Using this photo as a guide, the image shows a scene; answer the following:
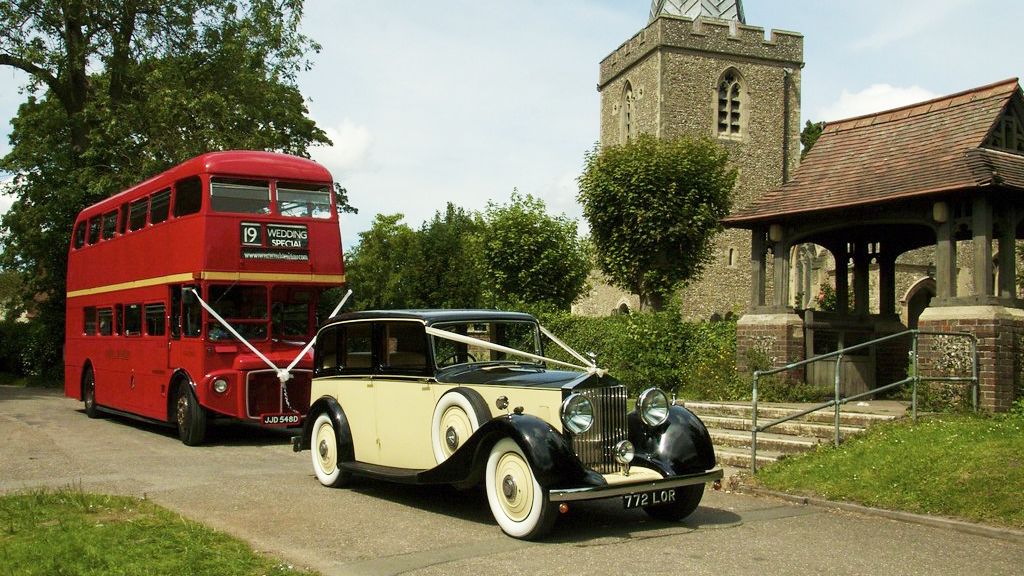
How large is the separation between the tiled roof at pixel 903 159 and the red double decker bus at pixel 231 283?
24.0 feet

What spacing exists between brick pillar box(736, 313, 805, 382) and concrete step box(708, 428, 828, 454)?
3467 mm

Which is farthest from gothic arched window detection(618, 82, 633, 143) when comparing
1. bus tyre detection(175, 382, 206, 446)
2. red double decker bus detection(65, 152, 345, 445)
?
bus tyre detection(175, 382, 206, 446)

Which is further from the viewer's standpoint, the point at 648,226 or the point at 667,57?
the point at 667,57

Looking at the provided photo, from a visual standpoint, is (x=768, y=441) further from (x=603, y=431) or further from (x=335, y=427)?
(x=335, y=427)

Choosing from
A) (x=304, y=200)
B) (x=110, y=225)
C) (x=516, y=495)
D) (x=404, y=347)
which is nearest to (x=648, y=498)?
(x=516, y=495)

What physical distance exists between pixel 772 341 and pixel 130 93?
66.2 feet

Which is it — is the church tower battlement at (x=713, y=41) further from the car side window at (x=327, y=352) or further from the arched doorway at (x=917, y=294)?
the car side window at (x=327, y=352)

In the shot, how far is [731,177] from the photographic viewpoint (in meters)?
35.4

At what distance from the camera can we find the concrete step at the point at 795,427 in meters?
11.1

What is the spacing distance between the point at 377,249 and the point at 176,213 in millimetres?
44842

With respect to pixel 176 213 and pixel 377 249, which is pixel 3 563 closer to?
pixel 176 213

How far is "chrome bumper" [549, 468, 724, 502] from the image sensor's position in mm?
6844

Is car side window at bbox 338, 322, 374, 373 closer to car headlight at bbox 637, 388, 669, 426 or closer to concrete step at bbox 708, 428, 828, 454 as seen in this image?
car headlight at bbox 637, 388, 669, 426

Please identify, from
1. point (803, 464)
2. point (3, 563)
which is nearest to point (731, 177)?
point (803, 464)
